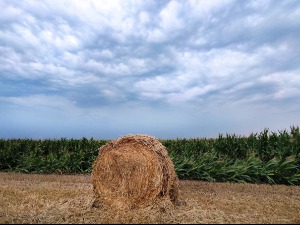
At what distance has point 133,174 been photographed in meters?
9.05

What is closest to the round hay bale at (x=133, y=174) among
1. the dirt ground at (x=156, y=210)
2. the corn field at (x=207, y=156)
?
the dirt ground at (x=156, y=210)

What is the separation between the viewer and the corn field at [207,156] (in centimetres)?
1602

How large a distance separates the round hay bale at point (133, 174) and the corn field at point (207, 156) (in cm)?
724

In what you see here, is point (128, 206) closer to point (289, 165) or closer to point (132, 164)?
point (132, 164)

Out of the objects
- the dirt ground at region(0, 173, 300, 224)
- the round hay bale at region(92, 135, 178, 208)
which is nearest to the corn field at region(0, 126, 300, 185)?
the dirt ground at region(0, 173, 300, 224)

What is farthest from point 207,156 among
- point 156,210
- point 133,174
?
point 156,210

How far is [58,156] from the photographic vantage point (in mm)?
20109

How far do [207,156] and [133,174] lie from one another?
8503 mm

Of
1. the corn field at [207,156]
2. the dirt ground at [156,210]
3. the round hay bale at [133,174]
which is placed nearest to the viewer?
the dirt ground at [156,210]

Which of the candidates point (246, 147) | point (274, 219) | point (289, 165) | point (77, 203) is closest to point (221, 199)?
point (274, 219)

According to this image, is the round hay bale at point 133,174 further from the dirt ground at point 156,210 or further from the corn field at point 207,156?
the corn field at point 207,156

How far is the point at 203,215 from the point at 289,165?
9364mm

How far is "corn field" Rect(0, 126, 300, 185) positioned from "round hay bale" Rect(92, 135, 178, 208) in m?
7.24

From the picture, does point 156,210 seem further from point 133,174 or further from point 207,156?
point 207,156
